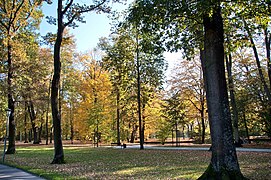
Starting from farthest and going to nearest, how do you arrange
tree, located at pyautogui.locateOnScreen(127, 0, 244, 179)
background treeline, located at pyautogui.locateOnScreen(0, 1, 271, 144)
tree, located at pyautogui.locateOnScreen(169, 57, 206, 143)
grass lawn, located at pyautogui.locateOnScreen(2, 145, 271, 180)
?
tree, located at pyautogui.locateOnScreen(169, 57, 206, 143)
background treeline, located at pyautogui.locateOnScreen(0, 1, 271, 144)
grass lawn, located at pyautogui.locateOnScreen(2, 145, 271, 180)
tree, located at pyautogui.locateOnScreen(127, 0, 244, 179)

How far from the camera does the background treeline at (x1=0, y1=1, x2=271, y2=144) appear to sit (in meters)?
20.3

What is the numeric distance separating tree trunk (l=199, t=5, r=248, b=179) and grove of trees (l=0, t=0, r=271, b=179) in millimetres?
26

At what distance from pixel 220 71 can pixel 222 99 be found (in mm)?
786

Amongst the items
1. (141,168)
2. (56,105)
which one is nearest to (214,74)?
(141,168)

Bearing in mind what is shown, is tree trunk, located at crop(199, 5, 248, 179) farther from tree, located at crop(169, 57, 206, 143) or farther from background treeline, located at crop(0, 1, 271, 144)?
tree, located at crop(169, 57, 206, 143)

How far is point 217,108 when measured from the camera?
271 inches

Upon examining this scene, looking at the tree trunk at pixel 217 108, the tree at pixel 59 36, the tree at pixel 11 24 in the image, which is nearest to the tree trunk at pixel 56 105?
the tree at pixel 59 36

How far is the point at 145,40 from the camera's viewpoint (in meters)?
8.80

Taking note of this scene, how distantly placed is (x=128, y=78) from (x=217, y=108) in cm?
1995

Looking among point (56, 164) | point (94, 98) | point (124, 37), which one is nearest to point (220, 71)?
point (56, 164)

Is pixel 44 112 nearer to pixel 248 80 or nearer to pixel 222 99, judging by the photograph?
pixel 248 80

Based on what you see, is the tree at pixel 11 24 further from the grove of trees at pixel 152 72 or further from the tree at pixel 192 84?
the tree at pixel 192 84

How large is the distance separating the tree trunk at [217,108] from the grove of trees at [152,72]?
0.09ft

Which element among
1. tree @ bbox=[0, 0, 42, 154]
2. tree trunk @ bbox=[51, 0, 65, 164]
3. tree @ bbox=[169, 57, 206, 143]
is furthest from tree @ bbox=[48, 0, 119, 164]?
tree @ bbox=[169, 57, 206, 143]
